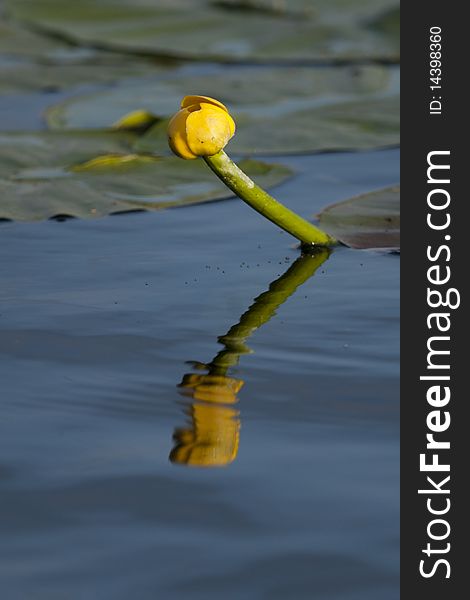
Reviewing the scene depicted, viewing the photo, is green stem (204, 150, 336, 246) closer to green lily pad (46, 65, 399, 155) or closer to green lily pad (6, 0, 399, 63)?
green lily pad (46, 65, 399, 155)

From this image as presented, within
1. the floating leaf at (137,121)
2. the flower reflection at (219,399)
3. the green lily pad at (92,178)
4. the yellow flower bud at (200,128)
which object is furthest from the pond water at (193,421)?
the floating leaf at (137,121)

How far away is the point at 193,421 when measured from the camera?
81.6 inches

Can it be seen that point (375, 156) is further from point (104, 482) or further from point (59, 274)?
point (104, 482)

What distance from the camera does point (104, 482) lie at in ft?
6.09

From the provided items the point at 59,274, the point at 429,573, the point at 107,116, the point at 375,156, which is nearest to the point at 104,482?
the point at 429,573

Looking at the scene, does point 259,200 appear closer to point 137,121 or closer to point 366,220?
point 366,220

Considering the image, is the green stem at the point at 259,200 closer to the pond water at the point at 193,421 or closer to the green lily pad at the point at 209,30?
the pond water at the point at 193,421

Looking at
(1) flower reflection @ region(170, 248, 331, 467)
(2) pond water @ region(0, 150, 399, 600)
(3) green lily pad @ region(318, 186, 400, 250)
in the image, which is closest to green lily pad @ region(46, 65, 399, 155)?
(3) green lily pad @ region(318, 186, 400, 250)

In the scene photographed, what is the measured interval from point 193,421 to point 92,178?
5.44 feet

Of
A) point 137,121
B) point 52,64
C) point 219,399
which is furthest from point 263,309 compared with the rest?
point 52,64

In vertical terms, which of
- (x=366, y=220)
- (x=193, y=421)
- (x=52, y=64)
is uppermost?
(x=52, y=64)

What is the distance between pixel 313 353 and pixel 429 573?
0.76m

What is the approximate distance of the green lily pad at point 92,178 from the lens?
338 cm

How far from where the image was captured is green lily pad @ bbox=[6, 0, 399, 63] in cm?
594
